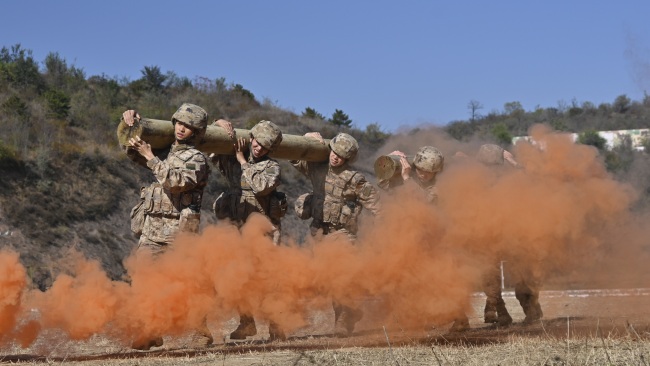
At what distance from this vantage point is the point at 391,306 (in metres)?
11.4

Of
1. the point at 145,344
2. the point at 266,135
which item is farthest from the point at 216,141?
the point at 145,344

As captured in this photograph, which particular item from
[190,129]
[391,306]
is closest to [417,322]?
[391,306]

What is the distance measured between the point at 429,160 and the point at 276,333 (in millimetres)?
3833

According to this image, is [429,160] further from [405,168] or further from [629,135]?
[629,135]

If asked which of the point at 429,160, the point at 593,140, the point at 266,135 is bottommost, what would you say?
the point at 429,160

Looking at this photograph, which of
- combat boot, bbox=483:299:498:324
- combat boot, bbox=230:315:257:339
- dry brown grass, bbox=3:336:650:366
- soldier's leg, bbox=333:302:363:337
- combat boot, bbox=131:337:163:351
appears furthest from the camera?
combat boot, bbox=483:299:498:324

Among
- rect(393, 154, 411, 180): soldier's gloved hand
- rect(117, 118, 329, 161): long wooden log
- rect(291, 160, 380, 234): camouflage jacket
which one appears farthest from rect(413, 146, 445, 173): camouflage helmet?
rect(117, 118, 329, 161): long wooden log

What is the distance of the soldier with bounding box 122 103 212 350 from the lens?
10.4 m

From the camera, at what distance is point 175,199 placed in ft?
35.0

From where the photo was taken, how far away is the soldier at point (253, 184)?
11461 mm

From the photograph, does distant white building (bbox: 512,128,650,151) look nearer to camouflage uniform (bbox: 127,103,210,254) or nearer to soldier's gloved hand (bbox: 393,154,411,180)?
soldier's gloved hand (bbox: 393,154,411,180)

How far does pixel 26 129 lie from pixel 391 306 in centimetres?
1719

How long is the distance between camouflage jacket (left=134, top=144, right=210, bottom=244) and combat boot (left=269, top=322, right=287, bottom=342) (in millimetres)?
1579

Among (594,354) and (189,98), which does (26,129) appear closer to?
(189,98)
